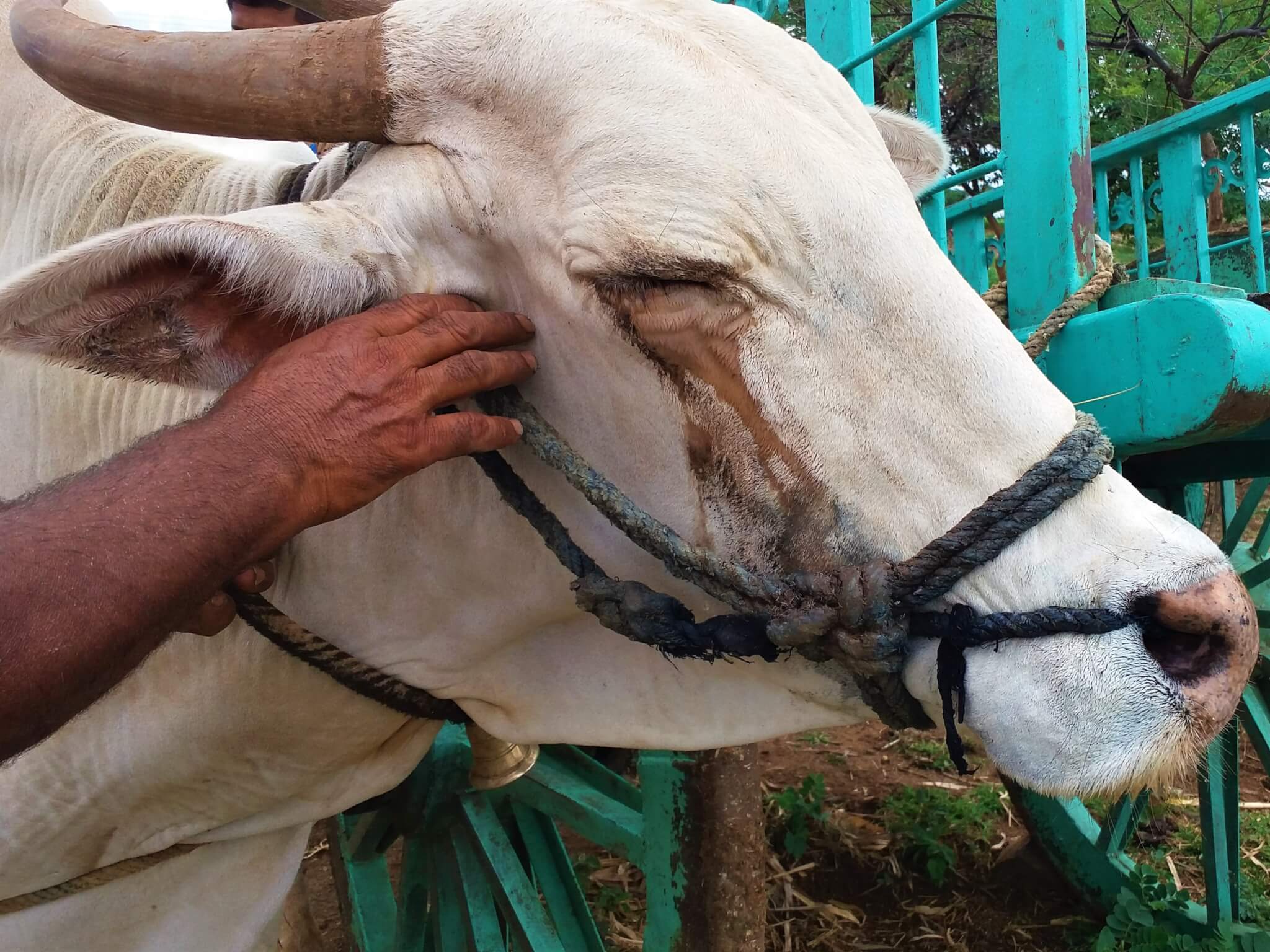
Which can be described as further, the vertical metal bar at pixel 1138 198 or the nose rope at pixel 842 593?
the vertical metal bar at pixel 1138 198

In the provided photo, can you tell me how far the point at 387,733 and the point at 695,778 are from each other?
3.20ft

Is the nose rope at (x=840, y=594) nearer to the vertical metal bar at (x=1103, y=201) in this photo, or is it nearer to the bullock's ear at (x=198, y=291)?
the bullock's ear at (x=198, y=291)

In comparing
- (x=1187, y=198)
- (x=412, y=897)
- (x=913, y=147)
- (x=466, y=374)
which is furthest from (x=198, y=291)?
(x=1187, y=198)

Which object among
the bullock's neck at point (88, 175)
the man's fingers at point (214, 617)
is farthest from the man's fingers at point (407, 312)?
the man's fingers at point (214, 617)

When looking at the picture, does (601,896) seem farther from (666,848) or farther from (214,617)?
(214,617)

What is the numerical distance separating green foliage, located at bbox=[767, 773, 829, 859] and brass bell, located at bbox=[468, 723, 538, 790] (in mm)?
1983

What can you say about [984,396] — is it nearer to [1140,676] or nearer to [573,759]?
[1140,676]

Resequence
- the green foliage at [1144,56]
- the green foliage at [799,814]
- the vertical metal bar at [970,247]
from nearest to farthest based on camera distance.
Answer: the vertical metal bar at [970,247]
the green foliage at [799,814]
the green foliage at [1144,56]

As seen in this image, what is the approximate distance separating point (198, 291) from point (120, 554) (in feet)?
1.45

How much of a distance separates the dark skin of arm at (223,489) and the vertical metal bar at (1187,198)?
7.91 feet

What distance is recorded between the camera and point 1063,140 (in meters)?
1.98

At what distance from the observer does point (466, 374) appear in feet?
4.92

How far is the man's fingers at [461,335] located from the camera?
58.7 inches

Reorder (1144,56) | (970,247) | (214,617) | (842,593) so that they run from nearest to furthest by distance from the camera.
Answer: (842,593)
(214,617)
(970,247)
(1144,56)
